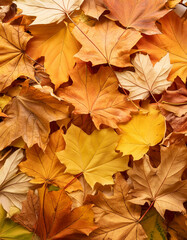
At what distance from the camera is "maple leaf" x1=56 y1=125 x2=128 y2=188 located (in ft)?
2.37

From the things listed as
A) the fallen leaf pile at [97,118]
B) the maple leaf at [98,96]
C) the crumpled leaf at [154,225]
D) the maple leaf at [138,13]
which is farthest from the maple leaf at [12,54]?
the crumpled leaf at [154,225]

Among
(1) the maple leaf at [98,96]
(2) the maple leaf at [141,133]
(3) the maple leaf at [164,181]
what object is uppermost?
(1) the maple leaf at [98,96]

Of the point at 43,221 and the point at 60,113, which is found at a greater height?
the point at 60,113

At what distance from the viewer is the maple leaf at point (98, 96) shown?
73 centimetres

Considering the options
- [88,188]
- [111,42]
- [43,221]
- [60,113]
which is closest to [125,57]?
[111,42]

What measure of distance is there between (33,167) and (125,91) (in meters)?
0.31

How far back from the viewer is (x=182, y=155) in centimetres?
69

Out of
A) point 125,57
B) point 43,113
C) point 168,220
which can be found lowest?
point 168,220

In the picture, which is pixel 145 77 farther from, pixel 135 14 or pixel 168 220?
pixel 168 220

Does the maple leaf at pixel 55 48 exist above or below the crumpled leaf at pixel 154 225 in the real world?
above

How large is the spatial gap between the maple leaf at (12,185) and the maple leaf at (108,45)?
1.12 ft

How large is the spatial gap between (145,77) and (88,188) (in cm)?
32

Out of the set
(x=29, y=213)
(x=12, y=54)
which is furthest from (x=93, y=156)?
(x=12, y=54)

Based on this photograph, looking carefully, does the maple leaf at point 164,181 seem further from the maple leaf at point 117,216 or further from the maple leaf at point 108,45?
the maple leaf at point 108,45
